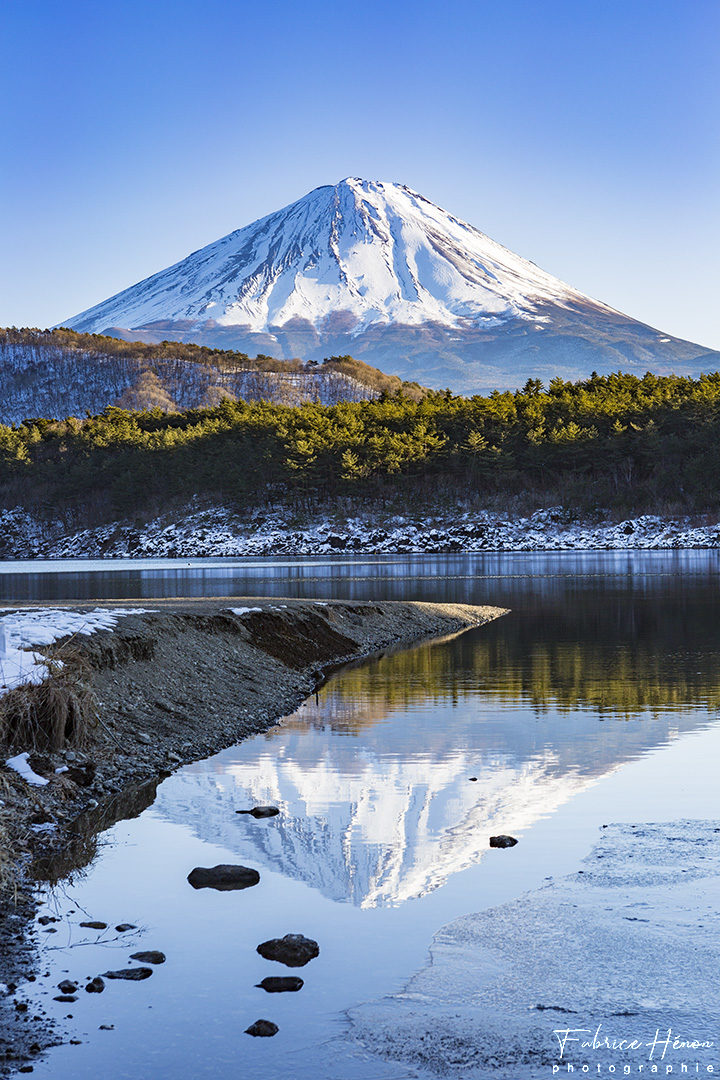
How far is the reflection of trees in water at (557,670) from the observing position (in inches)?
729

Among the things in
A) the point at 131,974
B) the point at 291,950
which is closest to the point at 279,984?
the point at 291,950

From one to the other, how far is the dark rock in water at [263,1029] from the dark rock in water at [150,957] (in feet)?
3.85

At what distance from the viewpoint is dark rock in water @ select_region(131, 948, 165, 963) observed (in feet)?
23.5

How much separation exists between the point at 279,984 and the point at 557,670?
1668 cm

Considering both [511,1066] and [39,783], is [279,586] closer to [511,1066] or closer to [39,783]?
[39,783]

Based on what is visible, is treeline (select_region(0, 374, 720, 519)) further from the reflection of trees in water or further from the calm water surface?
the calm water surface

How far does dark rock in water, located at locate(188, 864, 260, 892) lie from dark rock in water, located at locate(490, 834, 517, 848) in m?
2.07

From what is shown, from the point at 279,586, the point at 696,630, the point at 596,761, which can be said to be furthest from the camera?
the point at 279,586

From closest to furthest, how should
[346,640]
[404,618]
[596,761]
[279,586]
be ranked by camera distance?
[596,761] < [346,640] < [404,618] < [279,586]

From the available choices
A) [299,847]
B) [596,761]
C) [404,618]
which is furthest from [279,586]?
[299,847]

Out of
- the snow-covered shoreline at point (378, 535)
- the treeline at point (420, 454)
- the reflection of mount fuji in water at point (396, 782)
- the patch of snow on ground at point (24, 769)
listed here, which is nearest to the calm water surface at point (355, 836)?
the reflection of mount fuji in water at point (396, 782)

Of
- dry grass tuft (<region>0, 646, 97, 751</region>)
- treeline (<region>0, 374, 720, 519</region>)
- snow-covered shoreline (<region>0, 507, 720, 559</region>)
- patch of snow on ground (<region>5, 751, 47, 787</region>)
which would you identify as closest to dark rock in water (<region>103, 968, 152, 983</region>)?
patch of snow on ground (<region>5, 751, 47, 787</region>)

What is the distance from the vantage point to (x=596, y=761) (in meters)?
13.3

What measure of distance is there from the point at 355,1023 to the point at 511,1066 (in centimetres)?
93
